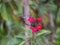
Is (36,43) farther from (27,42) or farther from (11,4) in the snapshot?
(11,4)

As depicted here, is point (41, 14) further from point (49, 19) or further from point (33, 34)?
point (33, 34)

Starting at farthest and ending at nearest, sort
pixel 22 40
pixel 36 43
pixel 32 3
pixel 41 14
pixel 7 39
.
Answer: pixel 41 14 < pixel 32 3 < pixel 7 39 < pixel 22 40 < pixel 36 43

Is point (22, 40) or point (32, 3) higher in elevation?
point (32, 3)

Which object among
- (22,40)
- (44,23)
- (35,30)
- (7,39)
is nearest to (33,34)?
(35,30)

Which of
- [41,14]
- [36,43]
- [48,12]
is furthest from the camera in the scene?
[48,12]

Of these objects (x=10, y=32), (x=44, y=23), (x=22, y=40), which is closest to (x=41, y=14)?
(x=44, y=23)

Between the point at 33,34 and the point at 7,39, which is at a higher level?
the point at 33,34

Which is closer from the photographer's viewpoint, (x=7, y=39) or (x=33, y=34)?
(x=33, y=34)

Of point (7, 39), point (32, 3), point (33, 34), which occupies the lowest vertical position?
point (7, 39)

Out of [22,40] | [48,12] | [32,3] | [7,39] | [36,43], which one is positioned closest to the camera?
[36,43]
